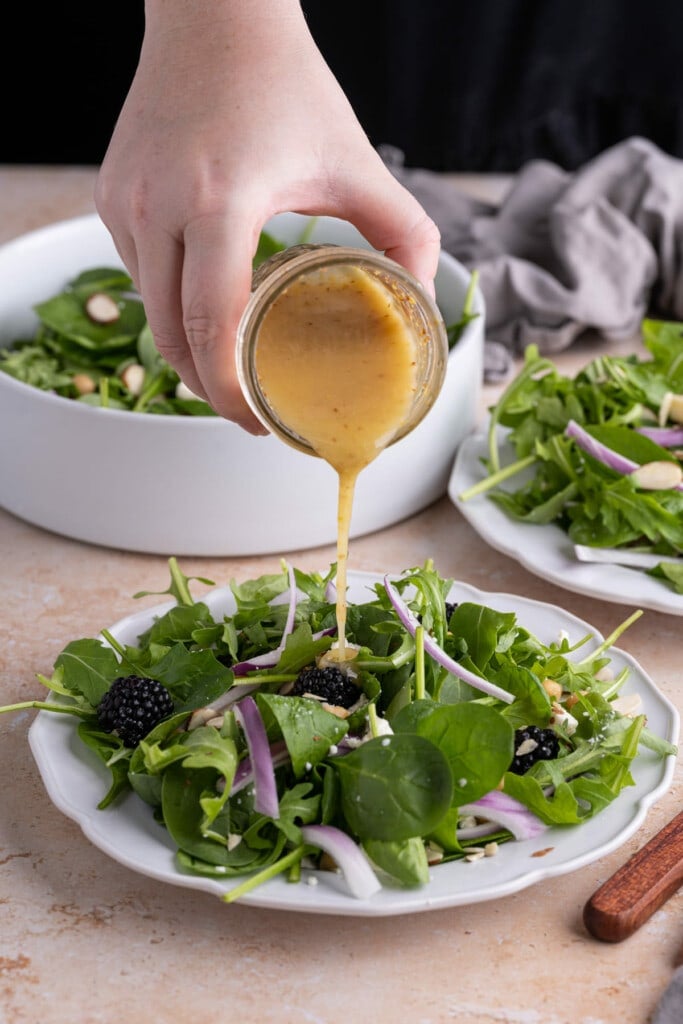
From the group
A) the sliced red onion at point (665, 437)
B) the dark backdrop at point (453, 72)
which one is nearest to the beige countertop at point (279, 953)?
the sliced red onion at point (665, 437)

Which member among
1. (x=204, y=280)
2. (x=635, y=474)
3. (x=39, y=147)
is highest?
(x=204, y=280)

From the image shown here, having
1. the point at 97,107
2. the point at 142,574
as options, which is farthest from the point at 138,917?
the point at 97,107

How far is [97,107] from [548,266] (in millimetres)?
1028

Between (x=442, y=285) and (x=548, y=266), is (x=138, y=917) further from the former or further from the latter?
(x=548, y=266)

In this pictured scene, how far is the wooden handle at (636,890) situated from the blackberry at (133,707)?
432 millimetres

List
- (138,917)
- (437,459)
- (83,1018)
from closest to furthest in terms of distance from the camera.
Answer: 1. (83,1018)
2. (138,917)
3. (437,459)

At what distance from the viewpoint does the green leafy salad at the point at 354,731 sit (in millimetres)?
1135

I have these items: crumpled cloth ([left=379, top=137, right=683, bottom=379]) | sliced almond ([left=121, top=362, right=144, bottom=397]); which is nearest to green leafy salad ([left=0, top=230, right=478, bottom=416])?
sliced almond ([left=121, top=362, right=144, bottom=397])

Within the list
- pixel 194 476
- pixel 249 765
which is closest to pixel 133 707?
pixel 249 765

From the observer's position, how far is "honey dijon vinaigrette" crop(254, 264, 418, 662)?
45.9 inches

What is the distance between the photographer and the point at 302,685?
1266 millimetres

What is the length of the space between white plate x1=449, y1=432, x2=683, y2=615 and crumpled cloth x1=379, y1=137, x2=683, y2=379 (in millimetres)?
414

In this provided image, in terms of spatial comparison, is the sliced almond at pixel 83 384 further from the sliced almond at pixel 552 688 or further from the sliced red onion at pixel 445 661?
the sliced almond at pixel 552 688

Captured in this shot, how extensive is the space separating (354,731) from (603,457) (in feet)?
2.17
